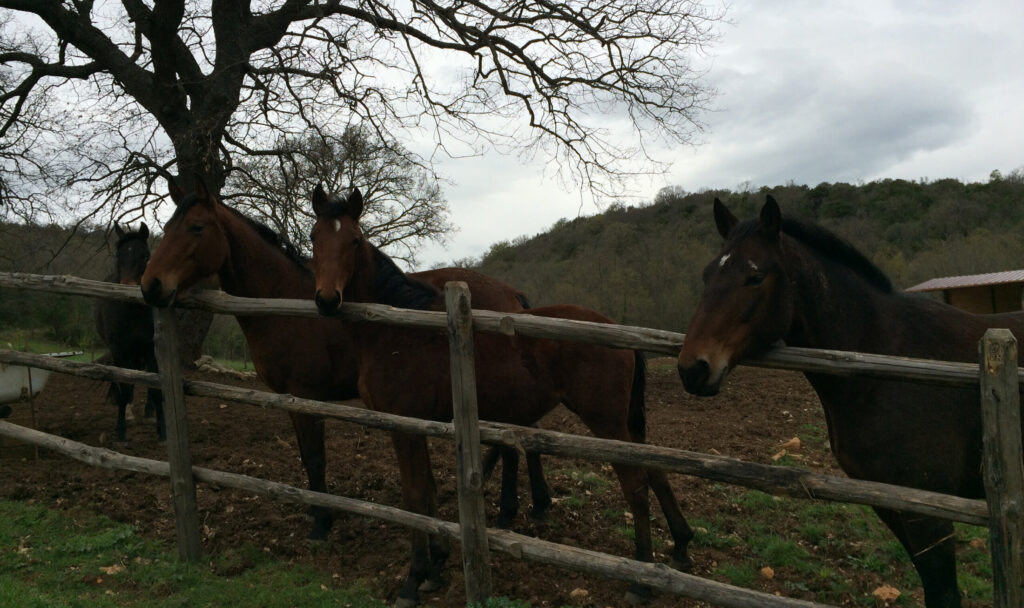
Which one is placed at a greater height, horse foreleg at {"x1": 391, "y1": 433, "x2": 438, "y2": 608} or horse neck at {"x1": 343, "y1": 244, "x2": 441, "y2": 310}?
horse neck at {"x1": 343, "y1": 244, "x2": 441, "y2": 310}

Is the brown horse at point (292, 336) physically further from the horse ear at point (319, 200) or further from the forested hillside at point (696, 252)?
the forested hillside at point (696, 252)

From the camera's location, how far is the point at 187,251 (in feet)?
14.8

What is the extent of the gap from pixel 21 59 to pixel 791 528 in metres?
12.8

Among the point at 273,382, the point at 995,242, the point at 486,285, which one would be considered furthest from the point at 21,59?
the point at 995,242

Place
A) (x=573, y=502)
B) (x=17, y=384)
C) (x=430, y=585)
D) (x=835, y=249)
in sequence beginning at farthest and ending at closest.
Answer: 1. (x=17, y=384)
2. (x=573, y=502)
3. (x=430, y=585)
4. (x=835, y=249)

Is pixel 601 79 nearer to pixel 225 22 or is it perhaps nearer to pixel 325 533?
pixel 225 22

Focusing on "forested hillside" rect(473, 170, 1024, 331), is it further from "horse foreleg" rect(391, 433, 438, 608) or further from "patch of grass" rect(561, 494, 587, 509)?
"horse foreleg" rect(391, 433, 438, 608)

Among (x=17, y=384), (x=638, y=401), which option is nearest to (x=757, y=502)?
(x=638, y=401)

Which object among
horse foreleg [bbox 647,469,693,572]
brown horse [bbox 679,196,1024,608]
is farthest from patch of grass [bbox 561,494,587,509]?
brown horse [bbox 679,196,1024,608]

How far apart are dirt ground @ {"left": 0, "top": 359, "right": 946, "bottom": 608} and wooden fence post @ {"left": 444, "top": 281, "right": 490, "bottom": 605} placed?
40 cm

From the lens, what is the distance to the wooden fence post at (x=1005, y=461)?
217 centimetres

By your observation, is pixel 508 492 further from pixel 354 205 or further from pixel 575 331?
pixel 354 205

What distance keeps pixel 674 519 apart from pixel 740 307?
1997 mm

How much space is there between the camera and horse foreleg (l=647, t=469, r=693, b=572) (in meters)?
A: 4.09
